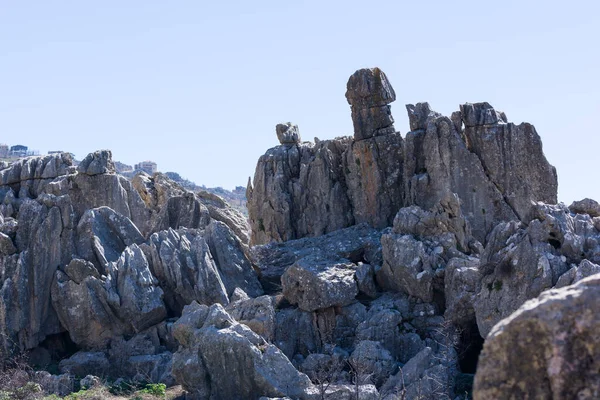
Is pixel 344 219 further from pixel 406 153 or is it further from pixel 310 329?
pixel 310 329

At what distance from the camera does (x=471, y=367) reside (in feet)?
122

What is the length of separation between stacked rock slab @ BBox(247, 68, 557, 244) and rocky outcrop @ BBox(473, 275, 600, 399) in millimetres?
38217

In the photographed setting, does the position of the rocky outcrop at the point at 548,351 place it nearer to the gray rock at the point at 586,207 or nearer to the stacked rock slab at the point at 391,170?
the gray rock at the point at 586,207

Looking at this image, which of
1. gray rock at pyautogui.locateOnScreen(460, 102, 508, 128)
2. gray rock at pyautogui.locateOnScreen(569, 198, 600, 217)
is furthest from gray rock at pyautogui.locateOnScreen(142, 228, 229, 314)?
gray rock at pyautogui.locateOnScreen(569, 198, 600, 217)

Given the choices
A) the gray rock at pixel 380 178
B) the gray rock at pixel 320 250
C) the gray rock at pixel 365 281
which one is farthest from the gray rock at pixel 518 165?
the gray rock at pixel 365 281

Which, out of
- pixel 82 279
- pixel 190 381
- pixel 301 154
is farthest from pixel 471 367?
pixel 301 154

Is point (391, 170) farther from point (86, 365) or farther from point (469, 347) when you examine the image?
point (86, 365)

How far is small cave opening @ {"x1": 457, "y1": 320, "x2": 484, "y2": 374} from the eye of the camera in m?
37.1

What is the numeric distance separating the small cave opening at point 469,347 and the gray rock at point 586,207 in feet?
18.1

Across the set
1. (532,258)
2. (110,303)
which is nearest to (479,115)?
(532,258)

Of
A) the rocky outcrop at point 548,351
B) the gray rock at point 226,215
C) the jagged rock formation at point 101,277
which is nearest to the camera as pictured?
the rocky outcrop at point 548,351

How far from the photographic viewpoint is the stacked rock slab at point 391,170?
157 ft

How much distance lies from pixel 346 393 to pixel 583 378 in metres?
24.6

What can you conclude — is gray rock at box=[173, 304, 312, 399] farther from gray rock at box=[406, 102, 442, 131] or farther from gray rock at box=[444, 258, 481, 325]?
gray rock at box=[406, 102, 442, 131]
